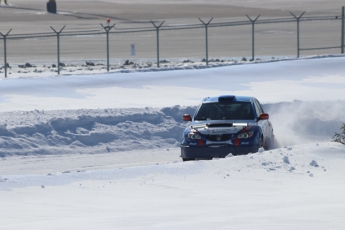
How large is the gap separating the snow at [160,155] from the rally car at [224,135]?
2.19 feet

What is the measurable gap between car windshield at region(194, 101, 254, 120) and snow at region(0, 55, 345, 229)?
1100 mm

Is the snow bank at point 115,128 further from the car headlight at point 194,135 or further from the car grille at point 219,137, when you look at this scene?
the car grille at point 219,137

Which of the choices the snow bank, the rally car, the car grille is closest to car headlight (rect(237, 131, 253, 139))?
the rally car

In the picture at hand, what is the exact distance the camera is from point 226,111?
595 inches

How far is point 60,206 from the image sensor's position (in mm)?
9672

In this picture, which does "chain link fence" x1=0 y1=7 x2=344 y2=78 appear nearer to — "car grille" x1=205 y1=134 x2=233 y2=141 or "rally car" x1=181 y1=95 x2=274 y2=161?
"rally car" x1=181 y1=95 x2=274 y2=161

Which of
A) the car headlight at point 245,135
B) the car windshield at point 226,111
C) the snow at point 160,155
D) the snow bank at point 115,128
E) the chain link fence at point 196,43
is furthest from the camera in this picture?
the chain link fence at point 196,43

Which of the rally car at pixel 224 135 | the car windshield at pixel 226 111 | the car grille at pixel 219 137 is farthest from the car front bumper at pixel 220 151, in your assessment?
the car windshield at pixel 226 111

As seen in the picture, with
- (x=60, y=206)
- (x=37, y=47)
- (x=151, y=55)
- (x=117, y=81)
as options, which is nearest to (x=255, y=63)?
(x=117, y=81)

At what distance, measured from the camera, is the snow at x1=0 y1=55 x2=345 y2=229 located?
9.18 meters

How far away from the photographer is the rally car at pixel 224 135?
14.0 meters

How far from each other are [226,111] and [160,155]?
6.26 feet

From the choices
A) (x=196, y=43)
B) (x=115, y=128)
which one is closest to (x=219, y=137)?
(x=115, y=128)

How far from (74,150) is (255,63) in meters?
13.3
